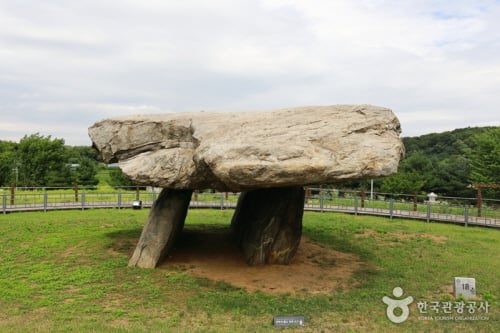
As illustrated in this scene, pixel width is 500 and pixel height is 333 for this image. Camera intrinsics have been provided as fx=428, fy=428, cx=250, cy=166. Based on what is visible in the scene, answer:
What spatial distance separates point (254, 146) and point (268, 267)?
3.81 meters

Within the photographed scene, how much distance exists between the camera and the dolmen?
746 centimetres

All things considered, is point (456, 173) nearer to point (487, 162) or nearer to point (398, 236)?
point (487, 162)

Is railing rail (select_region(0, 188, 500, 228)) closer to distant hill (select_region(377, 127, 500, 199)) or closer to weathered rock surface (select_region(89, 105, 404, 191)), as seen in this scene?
distant hill (select_region(377, 127, 500, 199))

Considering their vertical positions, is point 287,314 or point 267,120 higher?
point 267,120

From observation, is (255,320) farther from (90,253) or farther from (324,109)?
(90,253)

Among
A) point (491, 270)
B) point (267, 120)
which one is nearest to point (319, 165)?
point (267, 120)

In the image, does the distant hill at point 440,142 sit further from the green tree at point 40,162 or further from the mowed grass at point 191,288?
the mowed grass at point 191,288

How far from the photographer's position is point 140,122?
10109mm

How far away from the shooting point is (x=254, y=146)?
7.62m

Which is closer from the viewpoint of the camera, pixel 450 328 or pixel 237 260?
pixel 450 328

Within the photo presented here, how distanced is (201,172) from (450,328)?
17.7 ft

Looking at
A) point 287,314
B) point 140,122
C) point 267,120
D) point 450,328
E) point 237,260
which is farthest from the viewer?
point 237,260
